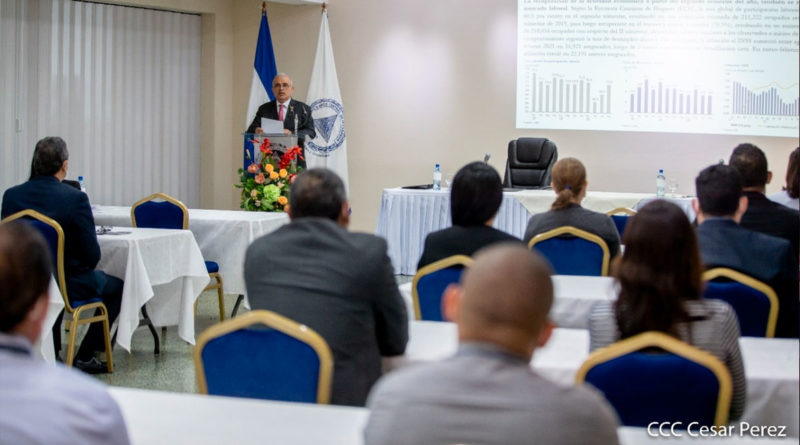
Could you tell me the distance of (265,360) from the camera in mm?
2398

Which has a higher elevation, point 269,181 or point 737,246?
point 269,181

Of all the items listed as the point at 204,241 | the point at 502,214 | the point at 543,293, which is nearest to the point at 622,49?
the point at 502,214

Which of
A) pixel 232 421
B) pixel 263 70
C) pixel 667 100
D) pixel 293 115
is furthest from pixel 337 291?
pixel 263 70

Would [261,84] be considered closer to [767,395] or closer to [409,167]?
[409,167]

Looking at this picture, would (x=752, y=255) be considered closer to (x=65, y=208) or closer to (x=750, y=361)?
(x=750, y=361)

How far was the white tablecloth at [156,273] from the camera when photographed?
5.27 m

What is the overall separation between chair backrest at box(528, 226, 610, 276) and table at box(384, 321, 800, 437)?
1.18 m

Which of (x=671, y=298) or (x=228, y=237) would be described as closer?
(x=671, y=298)

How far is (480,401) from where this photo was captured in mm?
1374

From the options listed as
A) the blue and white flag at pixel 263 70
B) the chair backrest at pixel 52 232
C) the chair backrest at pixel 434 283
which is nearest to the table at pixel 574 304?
the chair backrest at pixel 434 283

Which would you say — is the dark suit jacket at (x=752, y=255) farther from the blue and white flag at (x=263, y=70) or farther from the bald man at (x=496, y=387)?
the blue and white flag at (x=263, y=70)

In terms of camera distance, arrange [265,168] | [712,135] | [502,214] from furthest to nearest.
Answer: [712,135] < [502,214] < [265,168]

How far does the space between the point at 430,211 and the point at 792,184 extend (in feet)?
13.0

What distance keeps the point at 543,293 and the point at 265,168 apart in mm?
5692
